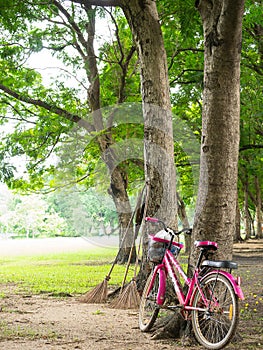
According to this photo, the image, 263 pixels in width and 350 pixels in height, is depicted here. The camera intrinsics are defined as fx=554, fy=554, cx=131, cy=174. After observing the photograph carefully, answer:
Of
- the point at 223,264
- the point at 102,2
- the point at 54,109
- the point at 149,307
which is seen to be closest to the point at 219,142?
the point at 223,264

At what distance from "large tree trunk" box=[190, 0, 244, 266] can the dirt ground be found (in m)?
1.06

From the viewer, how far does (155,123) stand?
9.92 metres

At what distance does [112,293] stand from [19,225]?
5767 centimetres

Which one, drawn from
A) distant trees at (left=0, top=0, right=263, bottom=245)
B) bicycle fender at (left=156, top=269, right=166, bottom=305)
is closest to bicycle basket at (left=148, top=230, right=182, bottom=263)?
bicycle fender at (left=156, top=269, right=166, bottom=305)

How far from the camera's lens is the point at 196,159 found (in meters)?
22.4

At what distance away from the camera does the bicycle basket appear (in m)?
6.47

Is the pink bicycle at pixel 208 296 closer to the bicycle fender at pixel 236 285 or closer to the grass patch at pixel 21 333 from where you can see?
the bicycle fender at pixel 236 285

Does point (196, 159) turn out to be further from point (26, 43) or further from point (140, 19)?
point (140, 19)

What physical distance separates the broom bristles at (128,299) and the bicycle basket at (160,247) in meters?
2.65

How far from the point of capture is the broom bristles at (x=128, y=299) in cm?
898

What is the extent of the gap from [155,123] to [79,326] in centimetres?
413

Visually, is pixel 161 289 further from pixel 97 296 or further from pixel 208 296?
pixel 97 296

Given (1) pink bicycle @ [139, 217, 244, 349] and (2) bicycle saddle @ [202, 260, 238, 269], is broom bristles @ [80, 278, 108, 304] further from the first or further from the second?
(2) bicycle saddle @ [202, 260, 238, 269]

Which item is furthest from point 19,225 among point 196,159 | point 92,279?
point 92,279
